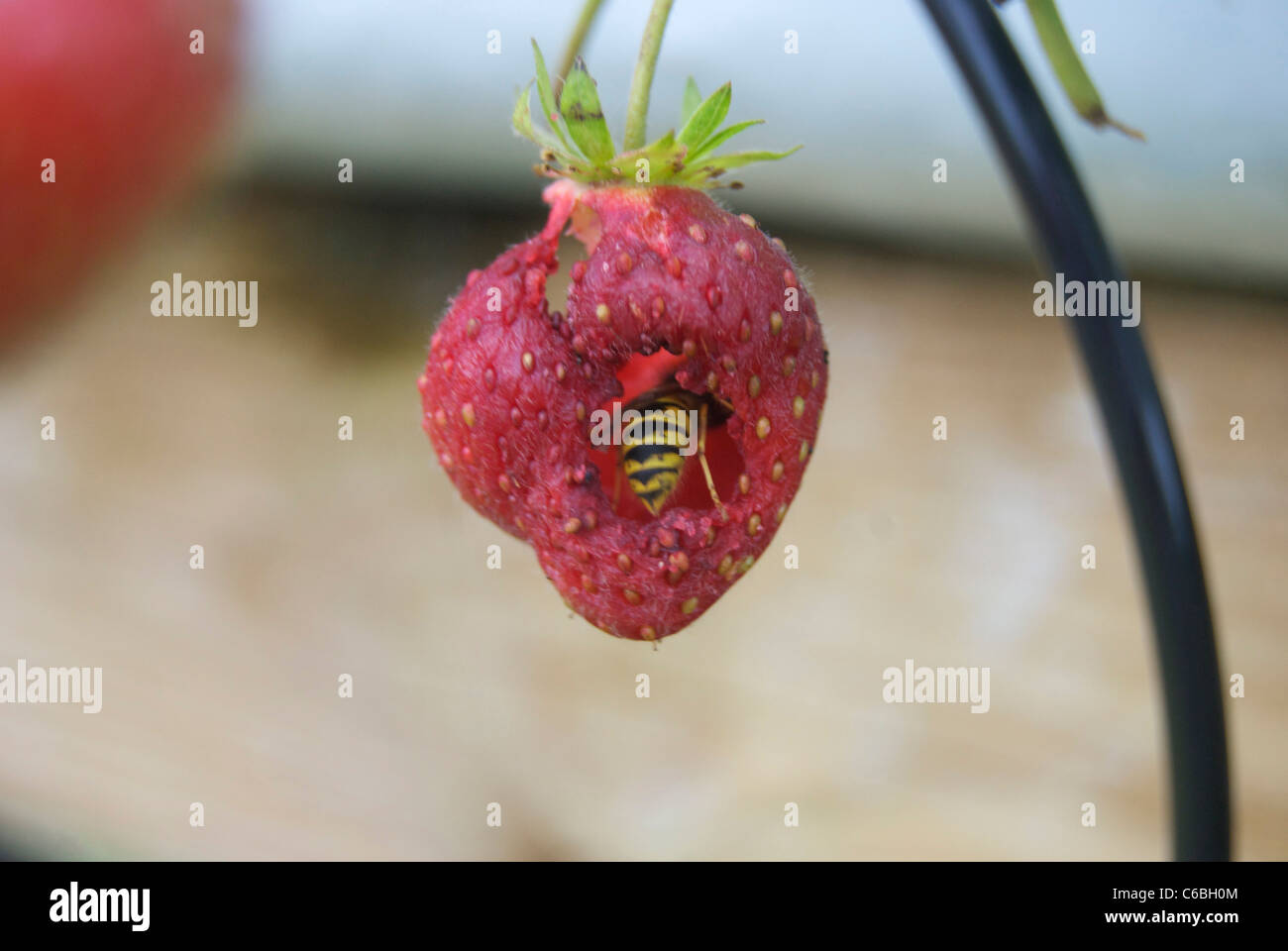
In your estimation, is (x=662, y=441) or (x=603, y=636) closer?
(x=662, y=441)

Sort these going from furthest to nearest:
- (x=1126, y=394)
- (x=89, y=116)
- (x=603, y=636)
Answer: (x=603, y=636) < (x=1126, y=394) < (x=89, y=116)

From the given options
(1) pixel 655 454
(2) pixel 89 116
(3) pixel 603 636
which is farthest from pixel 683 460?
(3) pixel 603 636

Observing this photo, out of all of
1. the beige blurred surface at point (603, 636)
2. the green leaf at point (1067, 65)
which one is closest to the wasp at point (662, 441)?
the green leaf at point (1067, 65)

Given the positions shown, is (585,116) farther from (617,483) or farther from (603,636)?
(603,636)

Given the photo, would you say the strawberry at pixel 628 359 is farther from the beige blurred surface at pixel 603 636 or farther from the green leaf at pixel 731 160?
the beige blurred surface at pixel 603 636

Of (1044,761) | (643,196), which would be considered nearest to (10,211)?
(643,196)
